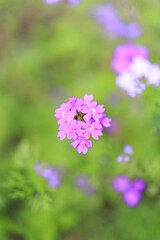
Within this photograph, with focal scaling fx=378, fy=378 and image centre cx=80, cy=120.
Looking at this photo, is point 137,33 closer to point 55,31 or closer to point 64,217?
point 55,31

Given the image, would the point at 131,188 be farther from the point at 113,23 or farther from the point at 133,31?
the point at 113,23

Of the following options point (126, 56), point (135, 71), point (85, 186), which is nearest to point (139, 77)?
point (135, 71)

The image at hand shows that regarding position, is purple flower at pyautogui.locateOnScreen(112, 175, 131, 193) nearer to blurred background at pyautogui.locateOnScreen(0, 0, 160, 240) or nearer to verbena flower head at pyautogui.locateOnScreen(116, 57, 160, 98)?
blurred background at pyautogui.locateOnScreen(0, 0, 160, 240)

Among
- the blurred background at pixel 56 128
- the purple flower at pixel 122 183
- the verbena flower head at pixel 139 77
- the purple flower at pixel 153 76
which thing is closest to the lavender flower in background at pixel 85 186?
the blurred background at pixel 56 128

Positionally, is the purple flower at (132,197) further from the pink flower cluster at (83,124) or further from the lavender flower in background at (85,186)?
the pink flower cluster at (83,124)

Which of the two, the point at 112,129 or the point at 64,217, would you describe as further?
the point at 112,129

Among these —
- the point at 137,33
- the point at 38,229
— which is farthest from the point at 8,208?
the point at 137,33
